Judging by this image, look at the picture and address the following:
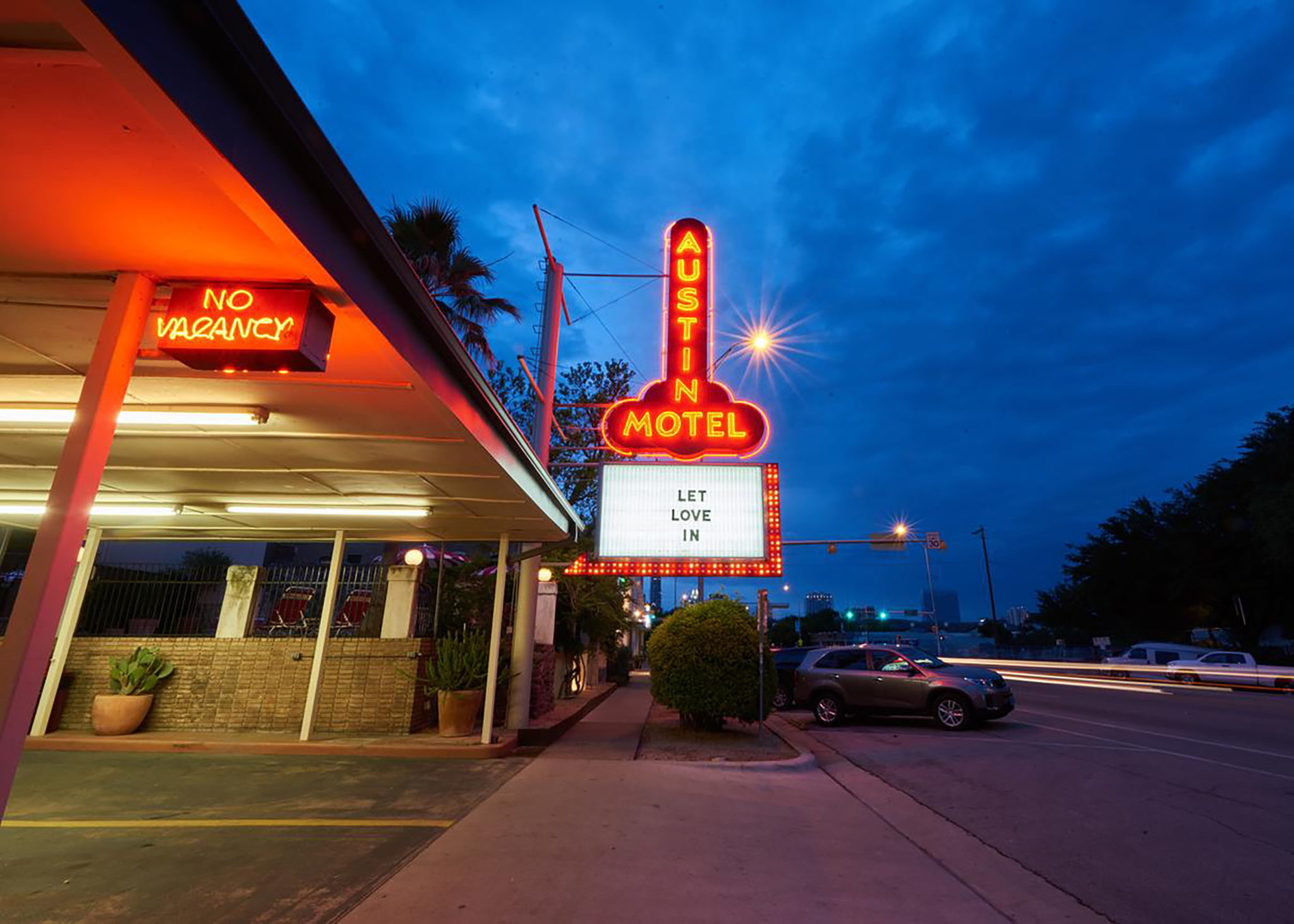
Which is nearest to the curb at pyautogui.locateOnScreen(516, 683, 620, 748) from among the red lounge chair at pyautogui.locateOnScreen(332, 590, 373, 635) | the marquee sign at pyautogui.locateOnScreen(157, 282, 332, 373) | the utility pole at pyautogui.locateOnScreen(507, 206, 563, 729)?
the utility pole at pyautogui.locateOnScreen(507, 206, 563, 729)

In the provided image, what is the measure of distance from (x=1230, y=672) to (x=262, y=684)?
98.4ft

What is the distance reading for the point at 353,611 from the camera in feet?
36.7

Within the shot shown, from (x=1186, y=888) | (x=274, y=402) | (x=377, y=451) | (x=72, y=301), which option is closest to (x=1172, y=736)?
(x=1186, y=888)

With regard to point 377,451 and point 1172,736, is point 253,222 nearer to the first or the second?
point 377,451

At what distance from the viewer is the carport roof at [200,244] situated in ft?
7.27

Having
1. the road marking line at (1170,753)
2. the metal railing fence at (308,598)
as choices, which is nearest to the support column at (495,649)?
the metal railing fence at (308,598)

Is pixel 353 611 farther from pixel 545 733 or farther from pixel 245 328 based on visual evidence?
pixel 245 328

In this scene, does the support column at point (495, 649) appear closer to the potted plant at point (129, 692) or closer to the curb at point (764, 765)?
the curb at point (764, 765)

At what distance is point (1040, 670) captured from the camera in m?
34.8

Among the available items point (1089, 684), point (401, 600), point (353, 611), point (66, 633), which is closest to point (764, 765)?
point (401, 600)

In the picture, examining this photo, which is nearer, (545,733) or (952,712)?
(545,733)

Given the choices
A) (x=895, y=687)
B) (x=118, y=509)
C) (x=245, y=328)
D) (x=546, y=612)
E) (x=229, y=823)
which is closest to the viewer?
(x=245, y=328)

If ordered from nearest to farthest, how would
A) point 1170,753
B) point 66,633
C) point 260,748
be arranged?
point 260,748, point 1170,753, point 66,633

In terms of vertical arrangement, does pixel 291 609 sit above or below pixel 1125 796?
above
